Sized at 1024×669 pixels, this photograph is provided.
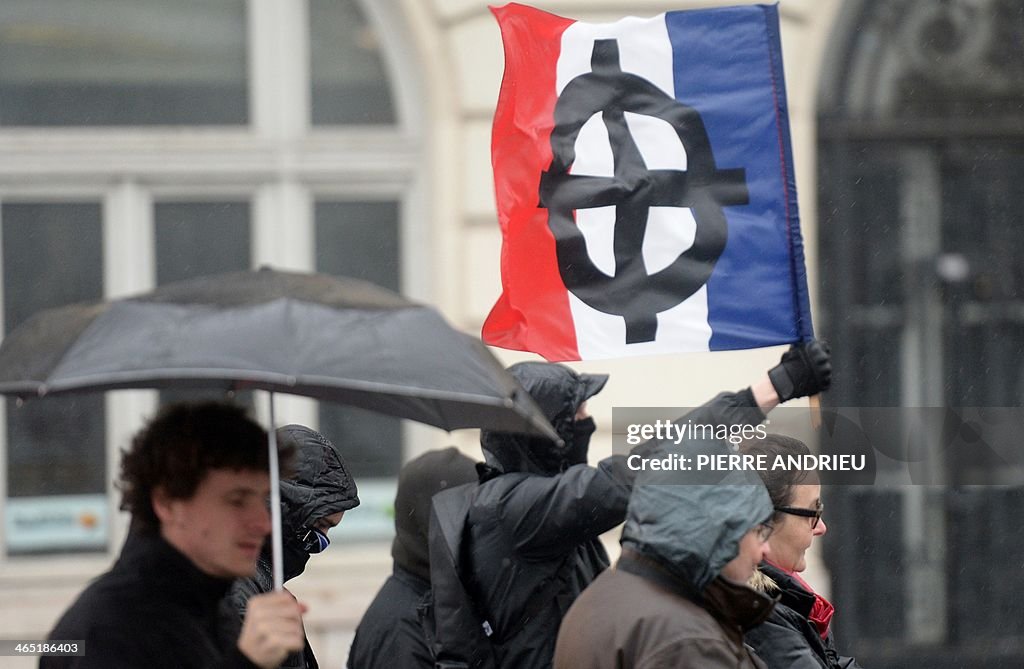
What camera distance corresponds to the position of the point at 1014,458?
23.9ft

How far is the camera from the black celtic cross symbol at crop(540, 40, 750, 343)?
3.61 m

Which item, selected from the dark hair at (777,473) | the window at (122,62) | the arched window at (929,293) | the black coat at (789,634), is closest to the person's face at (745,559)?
the black coat at (789,634)

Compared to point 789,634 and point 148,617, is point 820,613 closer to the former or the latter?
point 789,634

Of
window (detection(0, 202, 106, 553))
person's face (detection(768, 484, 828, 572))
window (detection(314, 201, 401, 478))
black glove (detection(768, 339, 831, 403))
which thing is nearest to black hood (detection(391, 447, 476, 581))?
person's face (detection(768, 484, 828, 572))

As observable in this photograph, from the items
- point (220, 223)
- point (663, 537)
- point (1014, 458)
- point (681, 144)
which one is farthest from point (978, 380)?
point (663, 537)

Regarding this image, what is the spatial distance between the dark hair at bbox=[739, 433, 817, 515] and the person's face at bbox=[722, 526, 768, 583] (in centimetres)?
61

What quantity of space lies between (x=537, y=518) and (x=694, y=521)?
0.99 metres

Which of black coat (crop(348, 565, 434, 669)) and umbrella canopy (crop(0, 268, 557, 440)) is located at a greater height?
umbrella canopy (crop(0, 268, 557, 440))

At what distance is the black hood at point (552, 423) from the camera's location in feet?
12.1

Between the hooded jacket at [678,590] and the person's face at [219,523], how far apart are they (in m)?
0.63

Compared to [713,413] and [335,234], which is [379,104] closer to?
[335,234]

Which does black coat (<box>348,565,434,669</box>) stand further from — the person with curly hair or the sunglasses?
the person with curly hair

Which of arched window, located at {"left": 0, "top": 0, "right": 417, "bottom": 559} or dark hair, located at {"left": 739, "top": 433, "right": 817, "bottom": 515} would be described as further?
arched window, located at {"left": 0, "top": 0, "right": 417, "bottom": 559}

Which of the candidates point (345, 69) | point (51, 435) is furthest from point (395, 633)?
point (345, 69)
